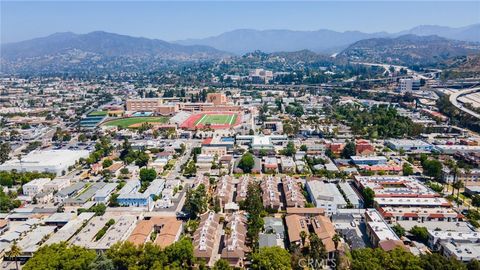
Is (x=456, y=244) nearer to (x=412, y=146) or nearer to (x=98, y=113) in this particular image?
(x=412, y=146)

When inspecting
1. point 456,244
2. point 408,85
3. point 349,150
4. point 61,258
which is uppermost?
point 408,85

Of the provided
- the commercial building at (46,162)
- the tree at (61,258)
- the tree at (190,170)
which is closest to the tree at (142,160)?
the tree at (190,170)

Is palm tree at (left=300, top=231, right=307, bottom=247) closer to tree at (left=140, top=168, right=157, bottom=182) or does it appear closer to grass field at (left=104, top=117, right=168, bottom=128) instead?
tree at (left=140, top=168, right=157, bottom=182)

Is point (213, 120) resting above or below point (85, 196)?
above

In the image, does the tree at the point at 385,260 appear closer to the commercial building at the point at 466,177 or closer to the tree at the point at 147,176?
the commercial building at the point at 466,177

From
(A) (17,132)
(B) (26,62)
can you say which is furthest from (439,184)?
(B) (26,62)

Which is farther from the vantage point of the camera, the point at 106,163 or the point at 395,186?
the point at 106,163

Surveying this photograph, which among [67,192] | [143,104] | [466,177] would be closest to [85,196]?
[67,192]
